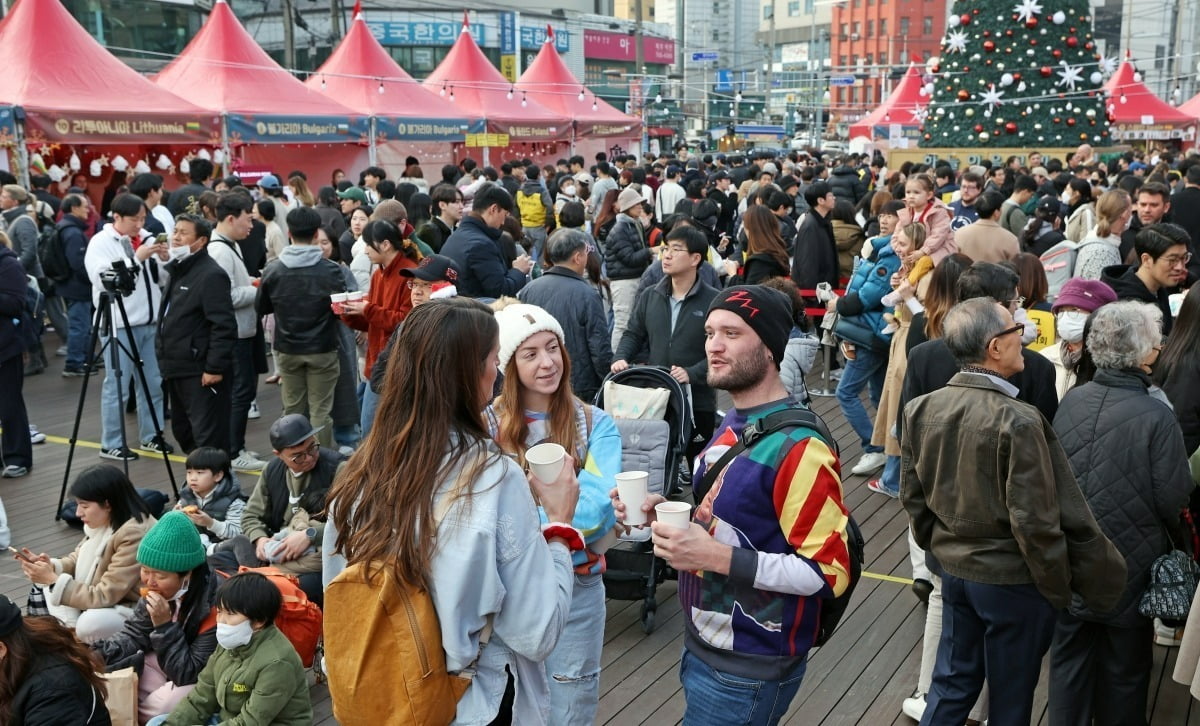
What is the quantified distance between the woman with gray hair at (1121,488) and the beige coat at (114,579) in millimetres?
3855

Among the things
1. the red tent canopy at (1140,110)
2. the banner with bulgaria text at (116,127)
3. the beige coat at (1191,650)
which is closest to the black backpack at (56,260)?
the banner with bulgaria text at (116,127)

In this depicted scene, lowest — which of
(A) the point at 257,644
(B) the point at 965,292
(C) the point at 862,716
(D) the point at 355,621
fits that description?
(C) the point at 862,716

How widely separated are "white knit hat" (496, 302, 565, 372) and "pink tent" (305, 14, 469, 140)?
15.6 metres

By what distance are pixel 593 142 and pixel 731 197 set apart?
42.5 feet

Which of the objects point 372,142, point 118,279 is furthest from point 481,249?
point 372,142

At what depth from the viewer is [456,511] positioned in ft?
6.57

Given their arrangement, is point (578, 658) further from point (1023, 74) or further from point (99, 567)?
point (1023, 74)

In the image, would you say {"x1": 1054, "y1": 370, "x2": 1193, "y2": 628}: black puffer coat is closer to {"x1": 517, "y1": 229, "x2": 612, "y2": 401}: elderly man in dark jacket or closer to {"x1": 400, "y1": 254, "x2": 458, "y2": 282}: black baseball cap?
{"x1": 517, "y1": 229, "x2": 612, "y2": 401}: elderly man in dark jacket

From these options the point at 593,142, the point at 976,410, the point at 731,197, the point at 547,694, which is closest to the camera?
the point at 547,694

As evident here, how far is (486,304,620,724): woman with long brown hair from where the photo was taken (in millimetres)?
2936

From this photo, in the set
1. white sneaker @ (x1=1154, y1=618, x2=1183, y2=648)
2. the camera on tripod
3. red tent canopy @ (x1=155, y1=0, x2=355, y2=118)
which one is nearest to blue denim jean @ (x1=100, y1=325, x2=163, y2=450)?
the camera on tripod

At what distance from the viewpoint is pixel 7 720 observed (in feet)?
10.3

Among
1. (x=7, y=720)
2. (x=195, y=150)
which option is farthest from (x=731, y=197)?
(x=7, y=720)

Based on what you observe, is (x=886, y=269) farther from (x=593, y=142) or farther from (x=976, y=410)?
(x=593, y=142)
